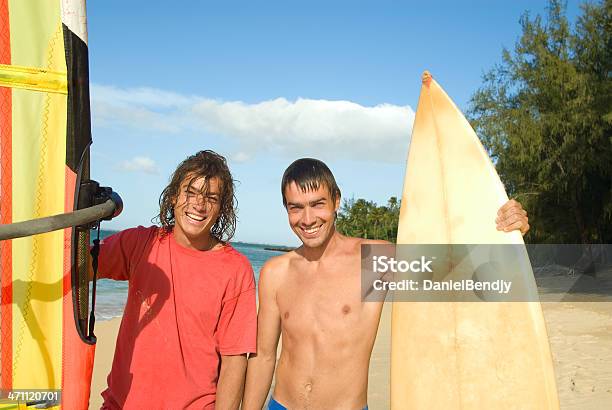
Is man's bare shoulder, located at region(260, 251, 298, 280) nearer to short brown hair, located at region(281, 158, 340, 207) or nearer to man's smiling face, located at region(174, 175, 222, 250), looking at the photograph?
short brown hair, located at region(281, 158, 340, 207)

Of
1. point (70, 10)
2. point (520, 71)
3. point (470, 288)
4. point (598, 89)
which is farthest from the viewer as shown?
point (520, 71)

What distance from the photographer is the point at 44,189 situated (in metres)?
1.51

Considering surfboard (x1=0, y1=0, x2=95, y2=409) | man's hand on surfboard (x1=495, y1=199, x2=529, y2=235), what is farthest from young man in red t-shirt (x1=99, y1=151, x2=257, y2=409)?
man's hand on surfboard (x1=495, y1=199, x2=529, y2=235)

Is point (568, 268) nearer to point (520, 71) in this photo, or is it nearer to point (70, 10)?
point (520, 71)

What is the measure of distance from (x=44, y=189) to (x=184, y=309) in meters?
0.83

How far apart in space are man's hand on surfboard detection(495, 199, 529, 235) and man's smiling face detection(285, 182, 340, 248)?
950 millimetres

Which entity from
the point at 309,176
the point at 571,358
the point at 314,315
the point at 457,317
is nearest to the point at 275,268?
the point at 314,315

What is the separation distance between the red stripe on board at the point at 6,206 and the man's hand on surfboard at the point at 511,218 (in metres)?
2.27

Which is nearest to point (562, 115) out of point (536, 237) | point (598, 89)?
point (598, 89)

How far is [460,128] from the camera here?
3.19 metres

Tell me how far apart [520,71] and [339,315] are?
15940mm

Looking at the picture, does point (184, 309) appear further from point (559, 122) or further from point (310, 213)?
point (559, 122)

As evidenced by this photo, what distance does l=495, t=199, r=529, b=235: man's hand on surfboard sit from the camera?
285cm

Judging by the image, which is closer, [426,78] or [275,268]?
[275,268]
